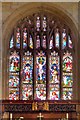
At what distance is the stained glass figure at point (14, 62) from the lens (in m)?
21.2

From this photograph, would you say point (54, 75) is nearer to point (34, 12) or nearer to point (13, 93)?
point (13, 93)

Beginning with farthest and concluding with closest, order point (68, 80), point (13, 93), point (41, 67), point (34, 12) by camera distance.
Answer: point (34, 12) < point (41, 67) < point (68, 80) < point (13, 93)

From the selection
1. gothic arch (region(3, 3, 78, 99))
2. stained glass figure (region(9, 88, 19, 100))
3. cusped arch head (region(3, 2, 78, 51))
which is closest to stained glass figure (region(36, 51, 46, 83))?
stained glass figure (region(9, 88, 19, 100))

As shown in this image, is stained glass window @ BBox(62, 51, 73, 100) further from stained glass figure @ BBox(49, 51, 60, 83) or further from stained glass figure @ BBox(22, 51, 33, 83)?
stained glass figure @ BBox(22, 51, 33, 83)

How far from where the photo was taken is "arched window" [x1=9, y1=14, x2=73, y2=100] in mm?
21094

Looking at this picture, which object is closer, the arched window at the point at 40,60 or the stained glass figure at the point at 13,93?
the stained glass figure at the point at 13,93

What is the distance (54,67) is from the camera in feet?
69.8

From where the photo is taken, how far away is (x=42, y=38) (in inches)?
843

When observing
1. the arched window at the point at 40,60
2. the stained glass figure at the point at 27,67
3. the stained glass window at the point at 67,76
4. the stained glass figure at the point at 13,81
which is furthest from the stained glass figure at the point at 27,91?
the stained glass window at the point at 67,76

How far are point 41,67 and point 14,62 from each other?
1153 millimetres

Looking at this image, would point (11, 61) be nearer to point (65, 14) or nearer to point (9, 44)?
point (9, 44)

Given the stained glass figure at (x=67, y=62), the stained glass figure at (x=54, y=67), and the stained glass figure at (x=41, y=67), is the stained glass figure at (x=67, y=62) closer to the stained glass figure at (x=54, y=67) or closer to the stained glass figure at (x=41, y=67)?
the stained glass figure at (x=54, y=67)

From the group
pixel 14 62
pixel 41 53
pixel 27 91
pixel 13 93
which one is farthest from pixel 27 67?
pixel 13 93

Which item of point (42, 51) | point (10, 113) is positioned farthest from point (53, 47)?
point (10, 113)
